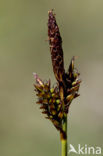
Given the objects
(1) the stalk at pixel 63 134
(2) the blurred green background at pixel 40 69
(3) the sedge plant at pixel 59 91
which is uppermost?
(2) the blurred green background at pixel 40 69

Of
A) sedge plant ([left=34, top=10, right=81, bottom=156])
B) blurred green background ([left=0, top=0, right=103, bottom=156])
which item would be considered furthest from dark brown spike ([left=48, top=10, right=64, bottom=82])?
blurred green background ([left=0, top=0, right=103, bottom=156])

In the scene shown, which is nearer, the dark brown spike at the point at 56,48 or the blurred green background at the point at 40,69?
the dark brown spike at the point at 56,48

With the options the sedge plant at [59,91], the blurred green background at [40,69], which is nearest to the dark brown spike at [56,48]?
the sedge plant at [59,91]

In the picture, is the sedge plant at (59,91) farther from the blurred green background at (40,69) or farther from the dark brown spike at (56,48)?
the blurred green background at (40,69)

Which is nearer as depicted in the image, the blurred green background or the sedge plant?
the sedge plant

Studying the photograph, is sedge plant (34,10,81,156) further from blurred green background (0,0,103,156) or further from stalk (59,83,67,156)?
blurred green background (0,0,103,156)
